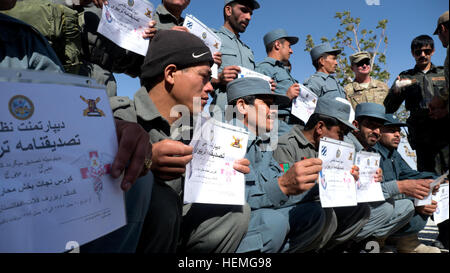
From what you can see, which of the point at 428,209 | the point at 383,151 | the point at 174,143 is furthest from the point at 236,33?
the point at 174,143

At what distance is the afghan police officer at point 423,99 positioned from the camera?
1.77 m

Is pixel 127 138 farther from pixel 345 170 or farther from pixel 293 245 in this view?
pixel 345 170

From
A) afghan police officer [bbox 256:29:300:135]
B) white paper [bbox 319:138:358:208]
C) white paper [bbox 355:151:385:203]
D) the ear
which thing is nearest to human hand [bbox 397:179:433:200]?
white paper [bbox 355:151:385:203]

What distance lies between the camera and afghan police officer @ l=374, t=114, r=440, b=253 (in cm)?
356

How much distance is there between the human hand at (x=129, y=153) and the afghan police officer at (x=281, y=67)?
248 cm

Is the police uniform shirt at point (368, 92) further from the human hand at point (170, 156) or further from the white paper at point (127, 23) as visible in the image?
the human hand at point (170, 156)

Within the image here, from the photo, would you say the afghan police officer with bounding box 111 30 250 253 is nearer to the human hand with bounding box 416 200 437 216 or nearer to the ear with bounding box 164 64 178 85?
the ear with bounding box 164 64 178 85

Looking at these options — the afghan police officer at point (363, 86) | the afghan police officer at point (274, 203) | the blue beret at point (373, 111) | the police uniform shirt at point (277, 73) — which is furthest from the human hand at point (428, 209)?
the afghan police officer at point (363, 86)

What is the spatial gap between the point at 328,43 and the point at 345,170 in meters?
3.44

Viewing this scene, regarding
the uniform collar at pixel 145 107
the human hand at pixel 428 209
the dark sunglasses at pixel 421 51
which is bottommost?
the human hand at pixel 428 209

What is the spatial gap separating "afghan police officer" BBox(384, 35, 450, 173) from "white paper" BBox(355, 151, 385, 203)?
1.29 feet

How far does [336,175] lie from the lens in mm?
2523

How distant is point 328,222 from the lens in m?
2.64

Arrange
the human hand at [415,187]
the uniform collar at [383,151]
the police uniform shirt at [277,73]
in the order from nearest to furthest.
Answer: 1. the human hand at [415,187]
2. the uniform collar at [383,151]
3. the police uniform shirt at [277,73]
